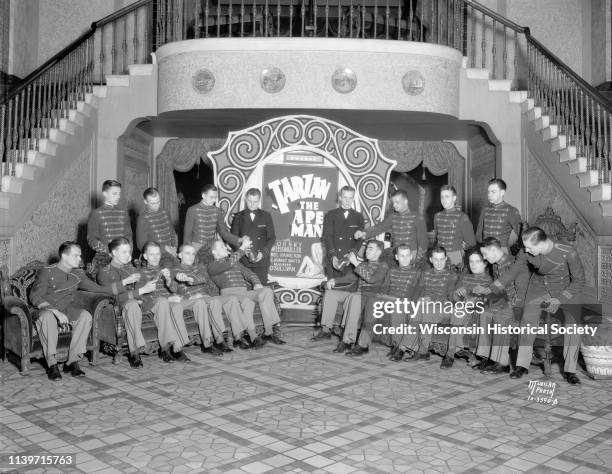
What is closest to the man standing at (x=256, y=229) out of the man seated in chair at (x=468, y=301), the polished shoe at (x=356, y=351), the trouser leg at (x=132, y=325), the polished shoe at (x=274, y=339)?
the polished shoe at (x=274, y=339)

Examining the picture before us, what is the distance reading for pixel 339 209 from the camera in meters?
7.30

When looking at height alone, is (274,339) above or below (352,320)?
below

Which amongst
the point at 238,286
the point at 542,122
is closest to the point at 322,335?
the point at 238,286

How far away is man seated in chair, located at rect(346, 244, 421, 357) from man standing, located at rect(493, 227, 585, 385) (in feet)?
3.74

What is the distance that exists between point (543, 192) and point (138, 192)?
20.3ft

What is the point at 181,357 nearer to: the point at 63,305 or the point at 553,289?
the point at 63,305

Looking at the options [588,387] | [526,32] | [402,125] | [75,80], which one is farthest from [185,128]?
[588,387]

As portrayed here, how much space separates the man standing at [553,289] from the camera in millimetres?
5293

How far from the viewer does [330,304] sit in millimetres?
6754

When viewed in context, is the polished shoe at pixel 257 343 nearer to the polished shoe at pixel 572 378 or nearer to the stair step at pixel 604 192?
the polished shoe at pixel 572 378

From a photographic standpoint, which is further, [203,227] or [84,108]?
[84,108]

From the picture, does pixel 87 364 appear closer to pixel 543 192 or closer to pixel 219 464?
pixel 219 464

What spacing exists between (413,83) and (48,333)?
5.60 m

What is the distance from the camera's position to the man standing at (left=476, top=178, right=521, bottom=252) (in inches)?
264
